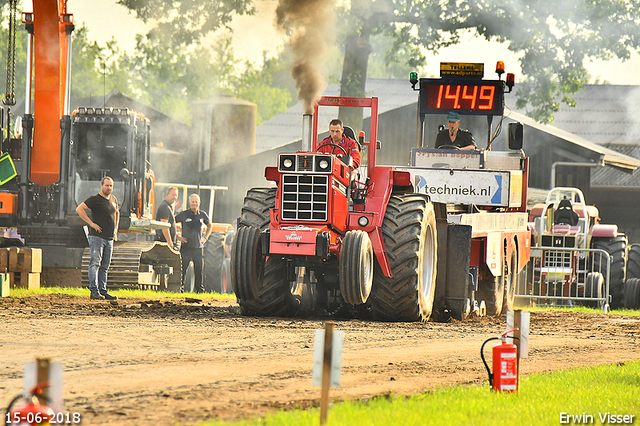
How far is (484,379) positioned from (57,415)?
435cm

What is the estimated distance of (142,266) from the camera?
60.3 feet

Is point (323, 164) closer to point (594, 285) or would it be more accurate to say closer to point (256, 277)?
point (256, 277)

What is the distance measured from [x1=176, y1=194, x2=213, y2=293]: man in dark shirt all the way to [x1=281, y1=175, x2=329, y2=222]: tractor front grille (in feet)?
26.3

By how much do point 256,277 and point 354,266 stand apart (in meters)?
1.36

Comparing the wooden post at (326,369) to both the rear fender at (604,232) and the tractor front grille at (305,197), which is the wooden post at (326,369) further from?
the rear fender at (604,232)

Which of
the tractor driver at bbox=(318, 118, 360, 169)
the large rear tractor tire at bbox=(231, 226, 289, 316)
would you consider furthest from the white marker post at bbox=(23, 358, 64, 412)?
the tractor driver at bbox=(318, 118, 360, 169)

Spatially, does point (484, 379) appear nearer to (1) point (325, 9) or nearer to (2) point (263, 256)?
(2) point (263, 256)

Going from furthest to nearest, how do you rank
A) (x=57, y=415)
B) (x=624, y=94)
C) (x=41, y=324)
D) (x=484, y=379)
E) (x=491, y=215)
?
(x=624, y=94), (x=491, y=215), (x=41, y=324), (x=484, y=379), (x=57, y=415)

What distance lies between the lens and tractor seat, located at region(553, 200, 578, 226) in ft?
67.4

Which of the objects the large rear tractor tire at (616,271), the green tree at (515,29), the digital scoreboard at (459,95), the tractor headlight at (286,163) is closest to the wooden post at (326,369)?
the tractor headlight at (286,163)

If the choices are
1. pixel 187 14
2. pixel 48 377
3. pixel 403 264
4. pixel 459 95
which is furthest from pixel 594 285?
pixel 48 377

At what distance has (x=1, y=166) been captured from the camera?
680 inches

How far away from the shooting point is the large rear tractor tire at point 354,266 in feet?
36.8

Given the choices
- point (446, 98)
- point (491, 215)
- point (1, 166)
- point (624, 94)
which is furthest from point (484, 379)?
point (624, 94)
